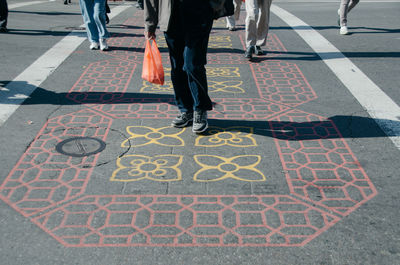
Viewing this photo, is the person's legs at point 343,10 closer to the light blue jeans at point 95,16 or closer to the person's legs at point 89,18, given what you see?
the light blue jeans at point 95,16

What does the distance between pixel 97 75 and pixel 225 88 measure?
6.55 ft

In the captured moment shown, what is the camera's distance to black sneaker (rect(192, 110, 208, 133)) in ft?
14.8

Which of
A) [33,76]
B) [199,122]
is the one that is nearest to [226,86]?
[199,122]

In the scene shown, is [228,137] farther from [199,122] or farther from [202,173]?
[202,173]

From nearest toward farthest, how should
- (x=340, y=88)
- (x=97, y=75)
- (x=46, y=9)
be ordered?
(x=340, y=88)
(x=97, y=75)
(x=46, y=9)

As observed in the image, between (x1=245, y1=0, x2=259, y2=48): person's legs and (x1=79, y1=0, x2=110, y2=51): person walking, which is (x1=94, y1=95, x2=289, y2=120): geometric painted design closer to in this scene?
(x1=245, y1=0, x2=259, y2=48): person's legs

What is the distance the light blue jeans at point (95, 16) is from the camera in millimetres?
7766

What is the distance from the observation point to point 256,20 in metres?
7.36

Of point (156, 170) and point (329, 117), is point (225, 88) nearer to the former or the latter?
point (329, 117)

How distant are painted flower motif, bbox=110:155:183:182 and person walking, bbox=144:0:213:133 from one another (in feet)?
2.18

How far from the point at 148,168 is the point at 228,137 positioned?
3.33 ft

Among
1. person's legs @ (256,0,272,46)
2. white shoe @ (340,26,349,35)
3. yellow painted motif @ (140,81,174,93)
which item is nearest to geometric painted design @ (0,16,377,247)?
yellow painted motif @ (140,81,174,93)

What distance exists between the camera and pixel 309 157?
4035 millimetres

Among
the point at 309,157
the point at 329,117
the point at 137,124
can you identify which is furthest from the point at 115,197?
Result: the point at 329,117
